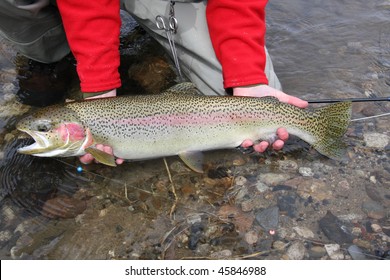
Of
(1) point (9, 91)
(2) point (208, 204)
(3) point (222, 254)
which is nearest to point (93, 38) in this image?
(1) point (9, 91)

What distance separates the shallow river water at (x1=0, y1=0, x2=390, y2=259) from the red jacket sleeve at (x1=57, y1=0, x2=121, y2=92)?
2.11ft

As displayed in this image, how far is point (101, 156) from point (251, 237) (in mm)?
1077

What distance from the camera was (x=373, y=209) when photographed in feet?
8.59

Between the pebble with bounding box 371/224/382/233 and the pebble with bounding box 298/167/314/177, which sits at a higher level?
the pebble with bounding box 298/167/314/177

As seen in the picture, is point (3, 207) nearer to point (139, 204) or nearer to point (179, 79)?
point (139, 204)

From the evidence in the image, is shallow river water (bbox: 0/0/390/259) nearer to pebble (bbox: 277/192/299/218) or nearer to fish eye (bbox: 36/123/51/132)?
pebble (bbox: 277/192/299/218)

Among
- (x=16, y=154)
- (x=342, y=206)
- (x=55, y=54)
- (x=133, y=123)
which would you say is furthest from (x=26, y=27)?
(x=342, y=206)

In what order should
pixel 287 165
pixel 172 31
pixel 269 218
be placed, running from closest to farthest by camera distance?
pixel 269 218
pixel 287 165
pixel 172 31

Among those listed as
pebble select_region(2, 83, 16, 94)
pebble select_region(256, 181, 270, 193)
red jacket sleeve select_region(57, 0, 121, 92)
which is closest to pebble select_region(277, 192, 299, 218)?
pebble select_region(256, 181, 270, 193)

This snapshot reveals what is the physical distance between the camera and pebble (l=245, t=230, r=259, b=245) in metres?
2.47

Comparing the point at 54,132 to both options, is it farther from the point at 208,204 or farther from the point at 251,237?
the point at 251,237

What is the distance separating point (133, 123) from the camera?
2783mm

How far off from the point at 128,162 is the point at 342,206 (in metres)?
1.49
